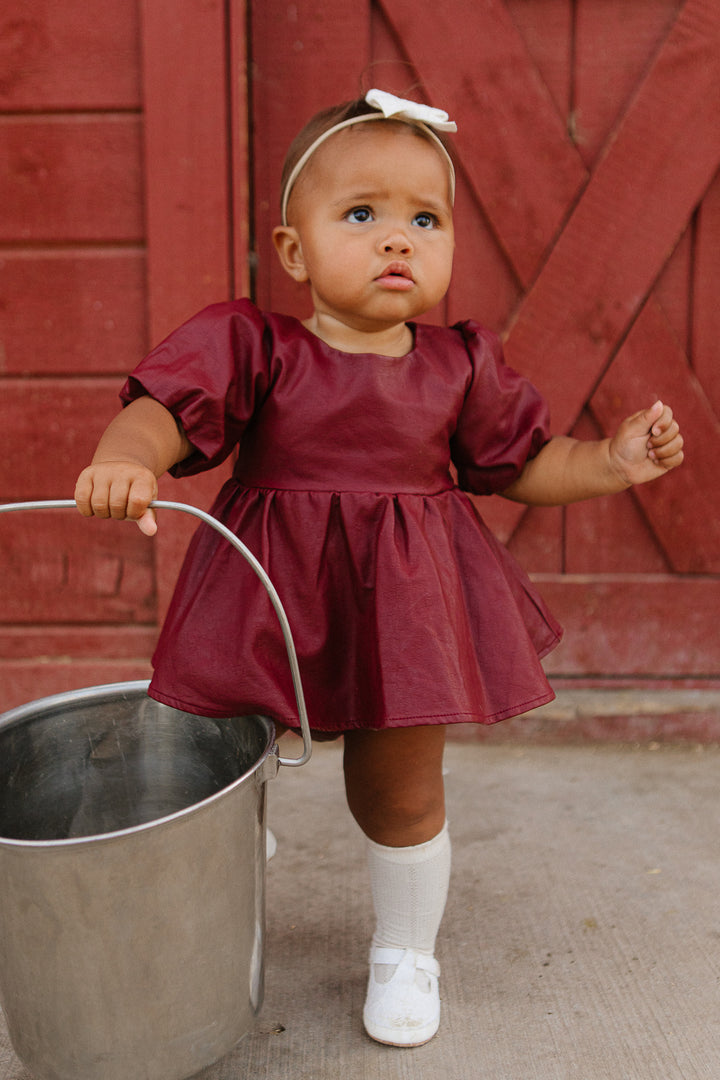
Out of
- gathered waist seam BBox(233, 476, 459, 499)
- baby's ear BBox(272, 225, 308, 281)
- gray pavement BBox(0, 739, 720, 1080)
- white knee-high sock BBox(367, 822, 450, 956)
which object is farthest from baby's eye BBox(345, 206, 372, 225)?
gray pavement BBox(0, 739, 720, 1080)

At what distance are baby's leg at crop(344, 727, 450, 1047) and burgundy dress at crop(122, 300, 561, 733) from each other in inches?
4.6

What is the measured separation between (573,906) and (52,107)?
1.97 meters

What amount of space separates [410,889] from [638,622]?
3.92ft

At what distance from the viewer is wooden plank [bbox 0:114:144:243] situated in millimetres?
2102

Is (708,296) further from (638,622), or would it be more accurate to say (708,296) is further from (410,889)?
(410,889)

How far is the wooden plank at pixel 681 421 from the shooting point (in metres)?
2.25

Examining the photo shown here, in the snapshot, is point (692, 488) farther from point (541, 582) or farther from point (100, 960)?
point (100, 960)

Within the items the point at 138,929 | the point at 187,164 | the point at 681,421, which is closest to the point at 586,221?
the point at 681,421

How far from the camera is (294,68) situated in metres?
2.16

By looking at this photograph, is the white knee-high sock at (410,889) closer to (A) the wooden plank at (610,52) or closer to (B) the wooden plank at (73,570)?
(B) the wooden plank at (73,570)

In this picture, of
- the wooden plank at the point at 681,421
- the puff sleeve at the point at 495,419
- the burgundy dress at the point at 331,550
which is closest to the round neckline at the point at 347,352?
the burgundy dress at the point at 331,550

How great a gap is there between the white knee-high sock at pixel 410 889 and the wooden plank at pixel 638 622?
105cm

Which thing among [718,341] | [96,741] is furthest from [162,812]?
[718,341]

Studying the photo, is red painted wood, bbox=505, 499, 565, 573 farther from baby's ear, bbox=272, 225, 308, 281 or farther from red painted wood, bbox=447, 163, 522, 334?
baby's ear, bbox=272, 225, 308, 281
